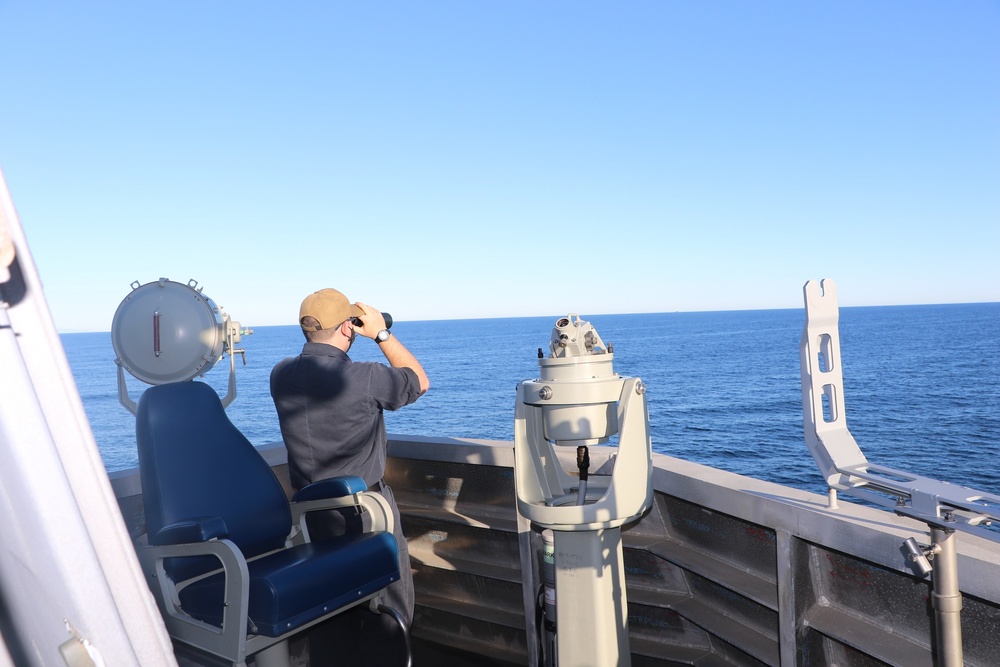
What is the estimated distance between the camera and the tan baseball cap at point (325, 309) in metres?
2.93

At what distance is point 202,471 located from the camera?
2.78 m

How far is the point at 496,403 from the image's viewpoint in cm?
4659

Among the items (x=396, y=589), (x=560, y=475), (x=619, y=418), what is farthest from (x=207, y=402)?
(x=619, y=418)

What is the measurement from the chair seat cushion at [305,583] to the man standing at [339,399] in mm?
207

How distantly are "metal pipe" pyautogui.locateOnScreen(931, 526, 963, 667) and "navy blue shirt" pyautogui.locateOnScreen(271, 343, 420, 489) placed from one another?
1.75 meters

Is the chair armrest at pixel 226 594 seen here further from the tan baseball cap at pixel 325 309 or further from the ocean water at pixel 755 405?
the ocean water at pixel 755 405

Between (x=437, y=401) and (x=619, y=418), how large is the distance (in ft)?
158

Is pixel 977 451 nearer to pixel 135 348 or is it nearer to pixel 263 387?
pixel 135 348

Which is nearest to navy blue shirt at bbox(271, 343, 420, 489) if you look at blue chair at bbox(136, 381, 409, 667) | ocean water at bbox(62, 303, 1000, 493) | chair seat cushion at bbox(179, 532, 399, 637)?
blue chair at bbox(136, 381, 409, 667)

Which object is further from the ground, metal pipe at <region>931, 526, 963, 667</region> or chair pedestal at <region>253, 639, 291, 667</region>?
metal pipe at <region>931, 526, 963, 667</region>

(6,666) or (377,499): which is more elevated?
(6,666)

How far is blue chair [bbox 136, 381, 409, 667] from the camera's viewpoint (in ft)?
7.68

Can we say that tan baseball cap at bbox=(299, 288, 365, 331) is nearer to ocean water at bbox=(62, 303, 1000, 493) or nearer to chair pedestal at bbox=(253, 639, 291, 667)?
chair pedestal at bbox=(253, 639, 291, 667)

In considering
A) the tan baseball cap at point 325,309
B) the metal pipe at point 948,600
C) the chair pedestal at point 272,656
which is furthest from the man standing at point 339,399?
the metal pipe at point 948,600
